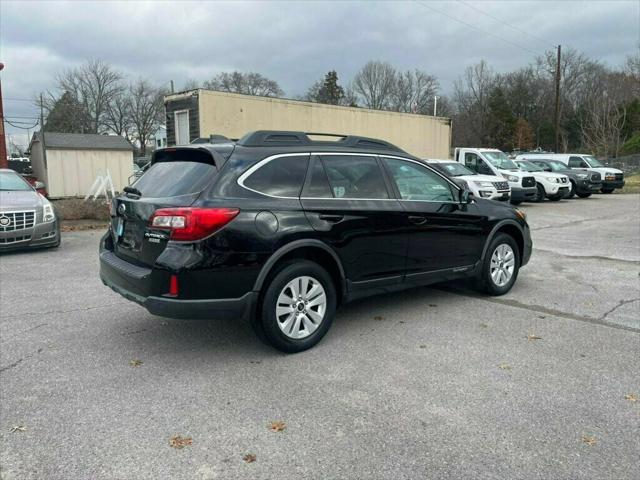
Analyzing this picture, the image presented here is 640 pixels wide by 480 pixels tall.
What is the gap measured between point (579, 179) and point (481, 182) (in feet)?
27.8

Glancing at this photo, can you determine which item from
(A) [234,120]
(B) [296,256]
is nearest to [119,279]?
(B) [296,256]

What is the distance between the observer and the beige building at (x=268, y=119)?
1500 cm

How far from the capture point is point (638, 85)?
54.8 m

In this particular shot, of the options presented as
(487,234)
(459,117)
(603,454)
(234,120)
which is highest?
(459,117)

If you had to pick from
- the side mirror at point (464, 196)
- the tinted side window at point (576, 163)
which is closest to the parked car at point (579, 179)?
the tinted side window at point (576, 163)

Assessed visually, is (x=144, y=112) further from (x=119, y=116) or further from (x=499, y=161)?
(x=499, y=161)

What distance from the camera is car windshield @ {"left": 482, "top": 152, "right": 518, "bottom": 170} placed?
18.5 meters

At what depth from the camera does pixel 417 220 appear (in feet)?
17.0

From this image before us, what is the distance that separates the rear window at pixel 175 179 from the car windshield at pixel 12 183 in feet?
21.2

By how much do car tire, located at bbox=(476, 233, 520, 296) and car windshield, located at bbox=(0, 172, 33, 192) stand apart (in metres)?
8.46

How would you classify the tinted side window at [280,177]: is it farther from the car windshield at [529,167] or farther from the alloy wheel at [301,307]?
the car windshield at [529,167]

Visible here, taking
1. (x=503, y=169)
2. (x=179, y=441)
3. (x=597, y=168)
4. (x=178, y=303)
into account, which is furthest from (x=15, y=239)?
(x=597, y=168)

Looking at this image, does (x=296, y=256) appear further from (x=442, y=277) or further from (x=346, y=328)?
(x=442, y=277)

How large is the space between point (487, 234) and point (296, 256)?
2.62 meters
